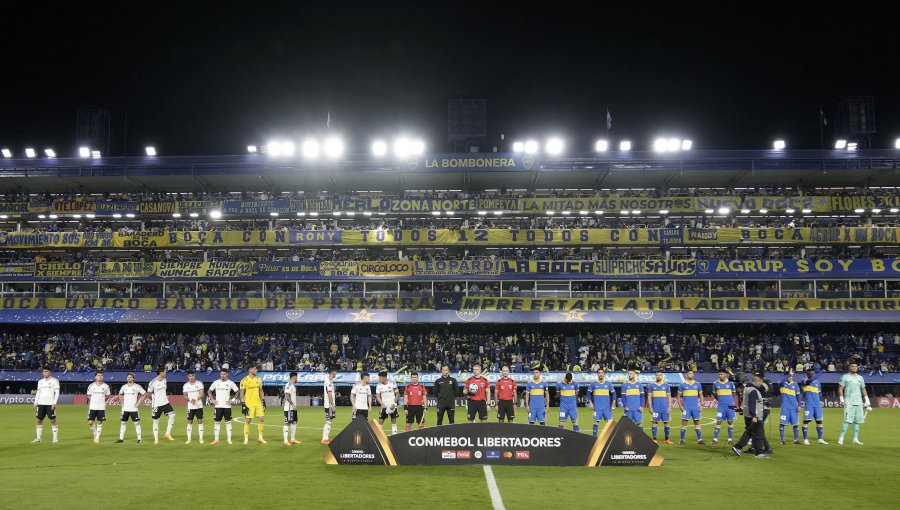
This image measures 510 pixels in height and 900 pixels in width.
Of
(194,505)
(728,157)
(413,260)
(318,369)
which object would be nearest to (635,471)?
(194,505)

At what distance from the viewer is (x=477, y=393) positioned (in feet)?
66.4

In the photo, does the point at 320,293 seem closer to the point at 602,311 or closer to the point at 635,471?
the point at 602,311

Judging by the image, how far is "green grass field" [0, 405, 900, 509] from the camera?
11748 mm

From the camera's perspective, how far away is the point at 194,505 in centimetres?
1138

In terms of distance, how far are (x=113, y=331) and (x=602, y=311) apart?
3435 cm

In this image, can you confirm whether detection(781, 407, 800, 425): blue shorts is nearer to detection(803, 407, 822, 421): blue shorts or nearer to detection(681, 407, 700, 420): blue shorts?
detection(803, 407, 822, 421): blue shorts

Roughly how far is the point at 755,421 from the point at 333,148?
34545 mm

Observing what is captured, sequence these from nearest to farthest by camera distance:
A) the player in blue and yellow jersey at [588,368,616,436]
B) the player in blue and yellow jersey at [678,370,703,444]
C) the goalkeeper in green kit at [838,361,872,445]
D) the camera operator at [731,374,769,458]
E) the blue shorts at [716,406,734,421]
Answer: the camera operator at [731,374,769,458] → the blue shorts at [716,406,734,421] → the player in blue and yellow jersey at [678,370,703,444] → the player in blue and yellow jersey at [588,368,616,436] → the goalkeeper in green kit at [838,361,872,445]

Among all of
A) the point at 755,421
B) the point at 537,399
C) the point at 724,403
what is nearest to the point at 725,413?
the point at 724,403

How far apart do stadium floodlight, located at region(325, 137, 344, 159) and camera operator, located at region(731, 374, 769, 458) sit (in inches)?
1333

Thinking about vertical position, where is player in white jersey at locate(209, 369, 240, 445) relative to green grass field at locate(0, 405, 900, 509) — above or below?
above

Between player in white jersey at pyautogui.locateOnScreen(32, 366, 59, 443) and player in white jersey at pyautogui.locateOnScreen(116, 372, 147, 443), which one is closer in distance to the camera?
player in white jersey at pyautogui.locateOnScreen(116, 372, 147, 443)

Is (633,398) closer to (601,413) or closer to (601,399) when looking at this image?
(601,399)

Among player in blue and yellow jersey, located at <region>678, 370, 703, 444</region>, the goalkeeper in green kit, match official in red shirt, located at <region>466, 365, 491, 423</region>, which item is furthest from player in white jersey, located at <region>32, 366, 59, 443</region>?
the goalkeeper in green kit
